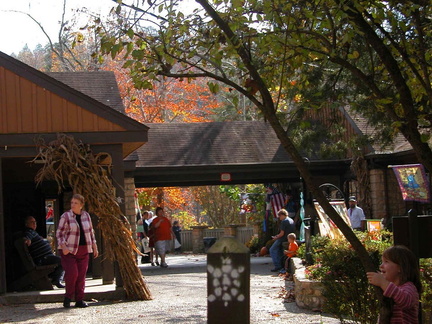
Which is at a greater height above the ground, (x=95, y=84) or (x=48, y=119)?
(x=95, y=84)

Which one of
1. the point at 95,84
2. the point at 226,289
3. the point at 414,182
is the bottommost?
the point at 226,289

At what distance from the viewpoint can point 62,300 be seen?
12.2 metres

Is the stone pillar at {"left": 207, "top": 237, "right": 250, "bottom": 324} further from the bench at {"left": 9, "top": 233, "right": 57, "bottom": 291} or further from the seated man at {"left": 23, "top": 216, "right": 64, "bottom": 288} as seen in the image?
the seated man at {"left": 23, "top": 216, "right": 64, "bottom": 288}

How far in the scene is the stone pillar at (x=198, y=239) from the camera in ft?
110

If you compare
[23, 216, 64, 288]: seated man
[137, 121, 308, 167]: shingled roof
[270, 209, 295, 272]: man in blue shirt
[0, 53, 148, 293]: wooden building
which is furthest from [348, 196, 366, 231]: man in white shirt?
[23, 216, 64, 288]: seated man

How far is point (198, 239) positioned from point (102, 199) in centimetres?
2185

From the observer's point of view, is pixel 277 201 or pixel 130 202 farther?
pixel 277 201

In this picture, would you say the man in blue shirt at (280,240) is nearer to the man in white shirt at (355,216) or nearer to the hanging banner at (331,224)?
the hanging banner at (331,224)

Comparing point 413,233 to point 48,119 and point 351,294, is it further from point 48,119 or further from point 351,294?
point 48,119

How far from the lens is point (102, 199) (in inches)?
476

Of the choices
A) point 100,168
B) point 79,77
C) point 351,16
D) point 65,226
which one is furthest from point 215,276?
point 79,77

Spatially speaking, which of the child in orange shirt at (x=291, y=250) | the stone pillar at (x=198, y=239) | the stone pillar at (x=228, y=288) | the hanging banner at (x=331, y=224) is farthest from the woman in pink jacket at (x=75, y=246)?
the stone pillar at (x=198, y=239)

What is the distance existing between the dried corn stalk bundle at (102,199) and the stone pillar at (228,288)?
716cm

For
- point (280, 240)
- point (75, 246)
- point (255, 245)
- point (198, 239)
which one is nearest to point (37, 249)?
point (75, 246)
